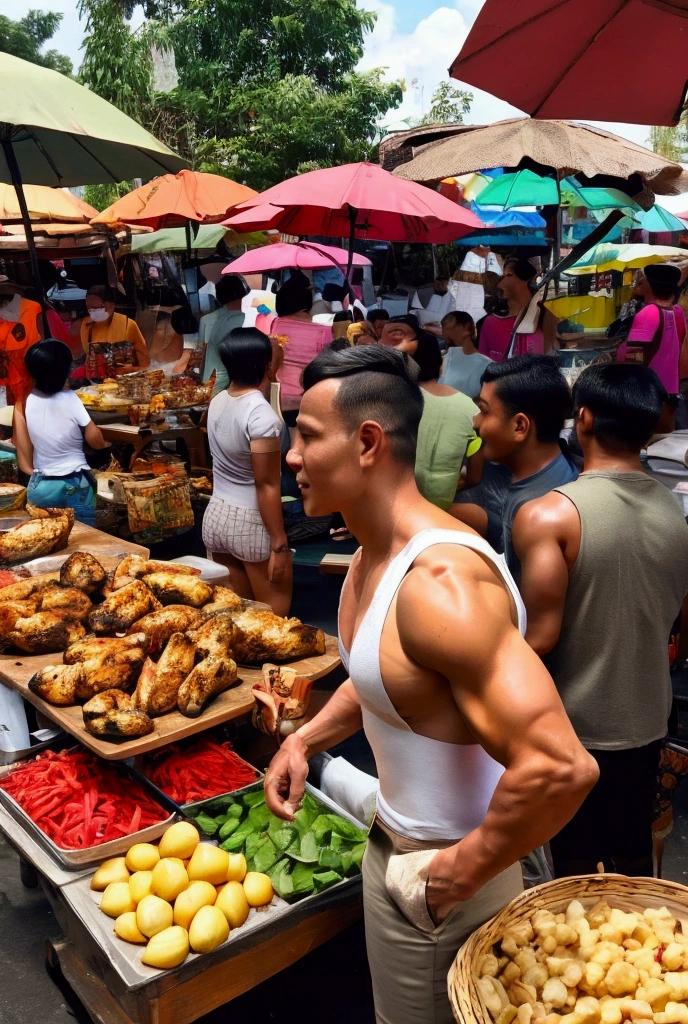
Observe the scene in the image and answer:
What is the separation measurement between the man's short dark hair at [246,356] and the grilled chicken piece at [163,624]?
4.76 ft

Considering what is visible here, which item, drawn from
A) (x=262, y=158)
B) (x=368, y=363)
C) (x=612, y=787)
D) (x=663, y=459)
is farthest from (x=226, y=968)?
(x=262, y=158)

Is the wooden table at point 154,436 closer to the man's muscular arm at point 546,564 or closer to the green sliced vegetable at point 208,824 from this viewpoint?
the green sliced vegetable at point 208,824

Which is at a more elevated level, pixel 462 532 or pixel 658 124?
pixel 658 124

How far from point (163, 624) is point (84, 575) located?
62cm

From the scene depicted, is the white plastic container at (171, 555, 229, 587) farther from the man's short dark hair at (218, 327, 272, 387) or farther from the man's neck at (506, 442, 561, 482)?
the man's neck at (506, 442, 561, 482)

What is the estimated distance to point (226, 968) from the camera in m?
2.50

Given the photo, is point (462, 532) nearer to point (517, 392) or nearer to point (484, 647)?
point (484, 647)

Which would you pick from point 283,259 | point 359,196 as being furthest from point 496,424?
point 283,259

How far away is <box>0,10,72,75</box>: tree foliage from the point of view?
154ft

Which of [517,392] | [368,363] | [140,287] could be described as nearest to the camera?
[368,363]

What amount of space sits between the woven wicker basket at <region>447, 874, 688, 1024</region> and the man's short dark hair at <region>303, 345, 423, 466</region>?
969mm

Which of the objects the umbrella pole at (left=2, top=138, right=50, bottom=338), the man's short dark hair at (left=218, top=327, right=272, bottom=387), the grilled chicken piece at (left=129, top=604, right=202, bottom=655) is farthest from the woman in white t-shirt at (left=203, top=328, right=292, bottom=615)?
the umbrella pole at (left=2, top=138, right=50, bottom=338)

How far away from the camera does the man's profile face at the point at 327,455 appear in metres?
1.70

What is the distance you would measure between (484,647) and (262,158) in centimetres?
2110
